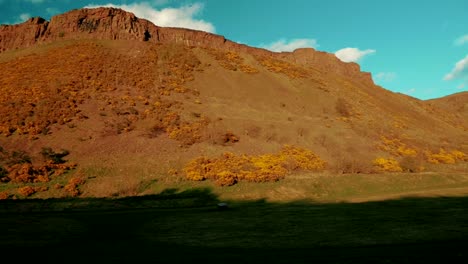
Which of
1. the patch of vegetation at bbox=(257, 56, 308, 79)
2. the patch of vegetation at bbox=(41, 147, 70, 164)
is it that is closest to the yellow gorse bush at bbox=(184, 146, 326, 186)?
the patch of vegetation at bbox=(41, 147, 70, 164)

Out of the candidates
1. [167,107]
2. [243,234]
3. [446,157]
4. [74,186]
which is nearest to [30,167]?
[74,186]

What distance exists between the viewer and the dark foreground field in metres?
13.2

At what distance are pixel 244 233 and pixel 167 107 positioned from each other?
130 feet

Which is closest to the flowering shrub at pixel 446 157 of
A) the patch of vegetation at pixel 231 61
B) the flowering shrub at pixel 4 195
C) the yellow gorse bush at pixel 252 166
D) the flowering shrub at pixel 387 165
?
the flowering shrub at pixel 387 165

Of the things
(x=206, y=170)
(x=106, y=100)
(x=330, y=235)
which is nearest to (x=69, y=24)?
(x=106, y=100)

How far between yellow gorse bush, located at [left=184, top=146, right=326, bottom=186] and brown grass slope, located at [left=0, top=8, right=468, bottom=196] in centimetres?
173

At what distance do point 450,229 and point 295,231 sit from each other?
6.82 m

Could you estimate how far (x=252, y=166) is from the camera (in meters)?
41.3

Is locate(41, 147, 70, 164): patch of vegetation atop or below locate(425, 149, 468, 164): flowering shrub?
atop

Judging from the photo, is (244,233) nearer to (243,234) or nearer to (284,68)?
(243,234)

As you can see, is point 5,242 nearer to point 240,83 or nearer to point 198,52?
point 240,83

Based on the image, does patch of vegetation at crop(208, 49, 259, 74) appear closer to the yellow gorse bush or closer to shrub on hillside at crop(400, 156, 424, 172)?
the yellow gorse bush

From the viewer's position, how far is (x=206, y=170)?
38.8 metres

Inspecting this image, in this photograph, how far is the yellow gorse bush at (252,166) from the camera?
122 feet
